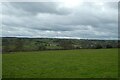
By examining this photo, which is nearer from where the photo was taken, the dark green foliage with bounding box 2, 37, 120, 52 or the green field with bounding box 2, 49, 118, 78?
the green field with bounding box 2, 49, 118, 78

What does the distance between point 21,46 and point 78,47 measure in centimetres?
3008

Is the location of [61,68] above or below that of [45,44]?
below

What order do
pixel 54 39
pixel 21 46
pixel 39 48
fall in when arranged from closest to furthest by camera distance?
pixel 21 46 < pixel 39 48 < pixel 54 39

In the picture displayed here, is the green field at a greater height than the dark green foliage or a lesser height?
lesser

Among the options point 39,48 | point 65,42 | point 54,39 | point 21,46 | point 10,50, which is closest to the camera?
point 10,50

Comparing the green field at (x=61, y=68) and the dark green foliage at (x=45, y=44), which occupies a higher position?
the dark green foliage at (x=45, y=44)

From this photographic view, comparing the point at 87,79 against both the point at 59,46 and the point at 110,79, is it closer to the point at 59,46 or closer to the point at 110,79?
the point at 110,79

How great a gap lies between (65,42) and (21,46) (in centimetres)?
2503

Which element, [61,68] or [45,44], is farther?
[45,44]

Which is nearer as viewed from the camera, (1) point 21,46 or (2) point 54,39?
(1) point 21,46

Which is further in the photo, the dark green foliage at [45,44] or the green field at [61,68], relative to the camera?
the dark green foliage at [45,44]

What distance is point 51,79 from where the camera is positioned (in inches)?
613

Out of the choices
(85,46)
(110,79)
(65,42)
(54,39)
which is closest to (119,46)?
(85,46)

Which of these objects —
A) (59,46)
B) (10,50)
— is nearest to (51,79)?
(10,50)
